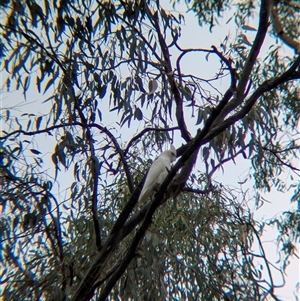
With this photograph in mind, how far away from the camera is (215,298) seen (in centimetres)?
244

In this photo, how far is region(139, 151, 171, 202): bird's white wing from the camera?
2.37m

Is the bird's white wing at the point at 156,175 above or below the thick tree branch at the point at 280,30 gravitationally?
below

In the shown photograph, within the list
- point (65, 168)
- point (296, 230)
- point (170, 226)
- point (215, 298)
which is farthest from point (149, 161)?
point (296, 230)

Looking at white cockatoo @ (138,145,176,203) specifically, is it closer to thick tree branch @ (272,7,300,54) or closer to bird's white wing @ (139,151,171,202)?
bird's white wing @ (139,151,171,202)

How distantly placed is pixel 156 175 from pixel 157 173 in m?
0.02

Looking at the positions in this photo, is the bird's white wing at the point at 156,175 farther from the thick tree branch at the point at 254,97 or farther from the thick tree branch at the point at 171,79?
the thick tree branch at the point at 254,97

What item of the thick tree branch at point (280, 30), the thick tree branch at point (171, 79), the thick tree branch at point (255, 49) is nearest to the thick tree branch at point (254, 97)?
the thick tree branch at point (255, 49)

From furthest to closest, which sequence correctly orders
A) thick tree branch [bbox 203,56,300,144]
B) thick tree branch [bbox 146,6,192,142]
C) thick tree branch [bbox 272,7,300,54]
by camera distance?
thick tree branch [bbox 272,7,300,54] < thick tree branch [bbox 146,6,192,142] < thick tree branch [bbox 203,56,300,144]

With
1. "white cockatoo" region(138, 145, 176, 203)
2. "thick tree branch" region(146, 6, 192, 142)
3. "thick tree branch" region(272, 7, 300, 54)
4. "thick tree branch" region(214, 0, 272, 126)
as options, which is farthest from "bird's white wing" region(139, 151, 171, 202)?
"thick tree branch" region(272, 7, 300, 54)

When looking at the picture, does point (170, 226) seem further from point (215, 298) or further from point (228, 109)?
point (228, 109)

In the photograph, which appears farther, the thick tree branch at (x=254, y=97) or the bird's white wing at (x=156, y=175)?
the bird's white wing at (x=156, y=175)

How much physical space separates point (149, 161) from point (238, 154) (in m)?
0.59

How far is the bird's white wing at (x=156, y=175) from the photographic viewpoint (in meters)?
2.37

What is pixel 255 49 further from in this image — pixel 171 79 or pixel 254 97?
pixel 171 79
